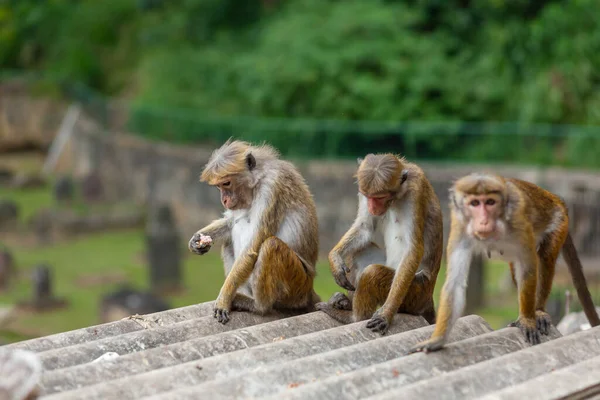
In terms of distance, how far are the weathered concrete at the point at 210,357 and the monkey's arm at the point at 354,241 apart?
54 centimetres

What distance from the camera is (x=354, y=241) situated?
23.2ft

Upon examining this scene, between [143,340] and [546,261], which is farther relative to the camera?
[546,261]

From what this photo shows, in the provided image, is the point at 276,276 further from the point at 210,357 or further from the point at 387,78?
the point at 387,78

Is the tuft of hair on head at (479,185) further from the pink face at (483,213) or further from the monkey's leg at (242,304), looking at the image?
the monkey's leg at (242,304)

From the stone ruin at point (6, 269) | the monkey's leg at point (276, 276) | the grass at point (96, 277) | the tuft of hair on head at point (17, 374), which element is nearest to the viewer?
the tuft of hair on head at point (17, 374)

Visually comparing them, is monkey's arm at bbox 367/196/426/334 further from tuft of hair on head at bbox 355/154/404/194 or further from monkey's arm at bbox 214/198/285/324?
monkey's arm at bbox 214/198/285/324

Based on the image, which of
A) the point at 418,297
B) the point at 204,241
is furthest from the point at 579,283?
the point at 204,241

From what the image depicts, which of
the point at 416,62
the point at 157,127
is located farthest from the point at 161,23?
the point at 416,62

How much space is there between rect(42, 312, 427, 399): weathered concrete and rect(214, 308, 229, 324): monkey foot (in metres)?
0.50

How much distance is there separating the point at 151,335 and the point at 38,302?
13.3 metres

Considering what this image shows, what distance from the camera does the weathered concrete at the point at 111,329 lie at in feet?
19.6

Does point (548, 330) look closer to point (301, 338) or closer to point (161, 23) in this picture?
point (301, 338)

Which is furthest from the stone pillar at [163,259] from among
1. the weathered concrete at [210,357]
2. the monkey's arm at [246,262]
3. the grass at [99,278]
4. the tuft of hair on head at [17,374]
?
the tuft of hair on head at [17,374]

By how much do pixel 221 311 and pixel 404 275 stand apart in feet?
4.67
